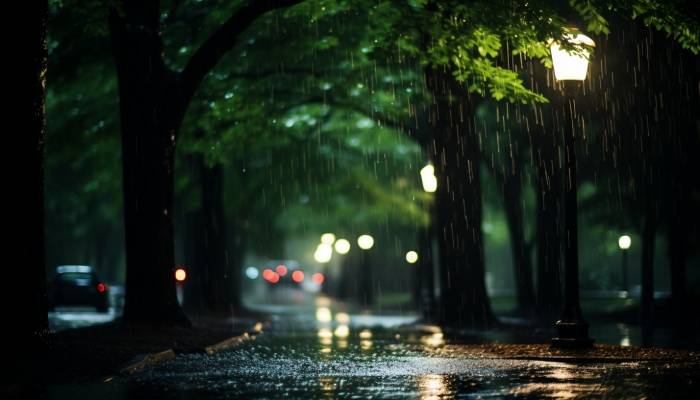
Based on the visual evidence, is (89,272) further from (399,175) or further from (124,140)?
(124,140)

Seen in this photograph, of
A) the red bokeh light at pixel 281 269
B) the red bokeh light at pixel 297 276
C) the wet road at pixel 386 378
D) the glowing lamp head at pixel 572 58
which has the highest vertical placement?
the glowing lamp head at pixel 572 58

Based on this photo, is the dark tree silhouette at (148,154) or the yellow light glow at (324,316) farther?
the yellow light glow at (324,316)

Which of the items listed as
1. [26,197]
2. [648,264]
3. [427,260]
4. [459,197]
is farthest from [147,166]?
[427,260]

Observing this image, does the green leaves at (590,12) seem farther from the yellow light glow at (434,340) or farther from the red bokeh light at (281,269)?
the red bokeh light at (281,269)

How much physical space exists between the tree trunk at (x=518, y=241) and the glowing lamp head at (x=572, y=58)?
19.1m

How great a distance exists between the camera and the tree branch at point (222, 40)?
21.0 m

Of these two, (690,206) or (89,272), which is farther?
(89,272)

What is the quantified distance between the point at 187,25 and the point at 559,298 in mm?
13390

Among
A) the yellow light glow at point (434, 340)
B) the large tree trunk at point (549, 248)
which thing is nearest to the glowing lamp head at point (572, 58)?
the yellow light glow at point (434, 340)

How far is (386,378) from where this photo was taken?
14.1m

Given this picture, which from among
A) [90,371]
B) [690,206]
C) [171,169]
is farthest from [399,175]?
[90,371]

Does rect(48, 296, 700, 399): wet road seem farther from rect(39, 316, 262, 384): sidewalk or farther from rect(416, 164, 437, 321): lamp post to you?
rect(416, 164, 437, 321): lamp post

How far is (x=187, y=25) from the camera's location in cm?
2886

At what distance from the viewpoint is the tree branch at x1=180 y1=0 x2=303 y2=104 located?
21000mm
